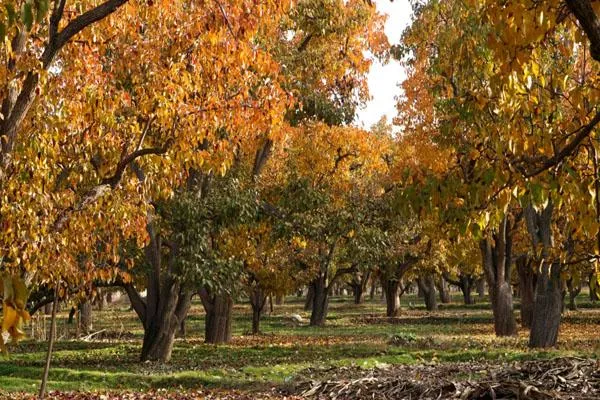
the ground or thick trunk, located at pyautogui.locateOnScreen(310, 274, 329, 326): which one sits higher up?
thick trunk, located at pyautogui.locateOnScreen(310, 274, 329, 326)

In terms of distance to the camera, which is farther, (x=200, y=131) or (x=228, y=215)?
(x=228, y=215)

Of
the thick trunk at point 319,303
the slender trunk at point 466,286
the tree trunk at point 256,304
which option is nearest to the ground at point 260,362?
the tree trunk at point 256,304

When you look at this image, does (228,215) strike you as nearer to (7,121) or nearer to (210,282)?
(210,282)

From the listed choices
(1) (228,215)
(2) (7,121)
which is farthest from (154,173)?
(1) (228,215)

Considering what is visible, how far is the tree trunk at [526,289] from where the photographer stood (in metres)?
36.1

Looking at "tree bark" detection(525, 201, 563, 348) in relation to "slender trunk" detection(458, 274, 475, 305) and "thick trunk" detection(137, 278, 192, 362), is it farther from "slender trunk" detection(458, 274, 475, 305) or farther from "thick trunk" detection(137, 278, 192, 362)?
"slender trunk" detection(458, 274, 475, 305)

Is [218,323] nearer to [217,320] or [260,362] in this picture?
[217,320]

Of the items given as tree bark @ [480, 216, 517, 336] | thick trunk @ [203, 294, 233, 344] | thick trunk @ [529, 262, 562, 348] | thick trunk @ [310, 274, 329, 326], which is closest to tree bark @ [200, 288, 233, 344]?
thick trunk @ [203, 294, 233, 344]

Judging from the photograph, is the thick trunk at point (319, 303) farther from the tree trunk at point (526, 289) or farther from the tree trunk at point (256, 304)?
the tree trunk at point (526, 289)

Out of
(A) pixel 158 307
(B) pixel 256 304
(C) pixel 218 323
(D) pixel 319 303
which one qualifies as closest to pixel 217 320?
(C) pixel 218 323

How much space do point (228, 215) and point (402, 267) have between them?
29447mm

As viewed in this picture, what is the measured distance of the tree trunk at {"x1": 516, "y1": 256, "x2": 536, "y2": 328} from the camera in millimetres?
36094

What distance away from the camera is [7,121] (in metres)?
8.76

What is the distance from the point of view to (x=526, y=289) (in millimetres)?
38781
